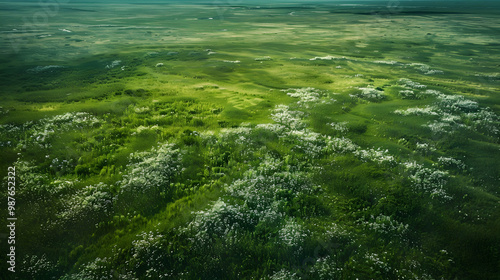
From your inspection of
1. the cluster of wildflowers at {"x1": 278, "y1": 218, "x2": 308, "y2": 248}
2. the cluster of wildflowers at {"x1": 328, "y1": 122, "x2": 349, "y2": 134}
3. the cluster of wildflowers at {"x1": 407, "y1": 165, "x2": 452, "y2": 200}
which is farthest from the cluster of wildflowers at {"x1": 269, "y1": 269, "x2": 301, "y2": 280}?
the cluster of wildflowers at {"x1": 328, "y1": 122, "x2": 349, "y2": 134}

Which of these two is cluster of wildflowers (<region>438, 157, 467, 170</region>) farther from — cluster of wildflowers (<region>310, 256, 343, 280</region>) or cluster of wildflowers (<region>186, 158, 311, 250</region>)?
cluster of wildflowers (<region>310, 256, 343, 280</region>)

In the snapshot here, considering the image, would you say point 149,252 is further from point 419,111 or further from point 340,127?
point 419,111

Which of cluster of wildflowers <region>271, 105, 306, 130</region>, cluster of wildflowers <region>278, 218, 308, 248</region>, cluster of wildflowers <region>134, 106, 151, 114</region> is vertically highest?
cluster of wildflowers <region>134, 106, 151, 114</region>

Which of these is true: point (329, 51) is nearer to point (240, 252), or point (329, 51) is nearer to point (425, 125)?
point (425, 125)

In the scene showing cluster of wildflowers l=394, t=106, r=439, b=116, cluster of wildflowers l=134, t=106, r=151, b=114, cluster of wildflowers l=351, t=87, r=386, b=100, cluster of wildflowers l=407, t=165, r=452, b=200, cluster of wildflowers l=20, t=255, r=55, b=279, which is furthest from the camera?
cluster of wildflowers l=351, t=87, r=386, b=100

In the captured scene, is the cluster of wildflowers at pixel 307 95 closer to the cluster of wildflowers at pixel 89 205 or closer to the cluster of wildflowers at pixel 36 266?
the cluster of wildflowers at pixel 89 205

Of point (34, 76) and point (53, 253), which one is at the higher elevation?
point (34, 76)

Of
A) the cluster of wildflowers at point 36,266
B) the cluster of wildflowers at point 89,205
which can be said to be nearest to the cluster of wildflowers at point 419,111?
the cluster of wildflowers at point 89,205

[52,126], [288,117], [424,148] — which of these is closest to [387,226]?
[424,148]

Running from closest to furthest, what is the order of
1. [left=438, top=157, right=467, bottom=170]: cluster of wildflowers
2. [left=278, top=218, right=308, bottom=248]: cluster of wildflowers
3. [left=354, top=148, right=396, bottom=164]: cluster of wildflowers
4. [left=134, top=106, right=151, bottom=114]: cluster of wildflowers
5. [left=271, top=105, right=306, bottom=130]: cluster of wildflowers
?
[left=278, top=218, right=308, bottom=248]: cluster of wildflowers
[left=438, top=157, right=467, bottom=170]: cluster of wildflowers
[left=354, top=148, right=396, bottom=164]: cluster of wildflowers
[left=271, top=105, right=306, bottom=130]: cluster of wildflowers
[left=134, top=106, right=151, bottom=114]: cluster of wildflowers

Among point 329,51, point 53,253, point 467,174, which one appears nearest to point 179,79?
point 53,253

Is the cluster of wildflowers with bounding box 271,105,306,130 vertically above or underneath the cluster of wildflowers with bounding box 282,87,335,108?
underneath
